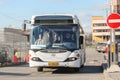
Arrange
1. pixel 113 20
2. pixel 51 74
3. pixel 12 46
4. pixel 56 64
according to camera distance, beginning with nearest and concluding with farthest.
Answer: pixel 113 20 → pixel 56 64 → pixel 51 74 → pixel 12 46

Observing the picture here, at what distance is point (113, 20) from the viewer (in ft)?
69.2

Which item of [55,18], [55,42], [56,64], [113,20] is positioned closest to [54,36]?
[55,42]

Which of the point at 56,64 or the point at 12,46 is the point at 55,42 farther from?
the point at 12,46

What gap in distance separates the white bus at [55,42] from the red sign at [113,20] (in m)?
2.70

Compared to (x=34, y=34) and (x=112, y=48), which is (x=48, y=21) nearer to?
(x=34, y=34)

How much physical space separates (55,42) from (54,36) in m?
0.33

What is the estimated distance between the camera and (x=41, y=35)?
918 inches

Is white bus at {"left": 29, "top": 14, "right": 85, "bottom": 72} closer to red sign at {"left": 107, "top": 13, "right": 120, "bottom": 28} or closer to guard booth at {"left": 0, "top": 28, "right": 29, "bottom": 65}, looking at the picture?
red sign at {"left": 107, "top": 13, "right": 120, "bottom": 28}

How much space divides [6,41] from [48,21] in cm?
1818

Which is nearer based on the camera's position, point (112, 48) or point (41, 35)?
point (112, 48)

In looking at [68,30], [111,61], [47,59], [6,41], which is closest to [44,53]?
[47,59]

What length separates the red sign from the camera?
68.8ft

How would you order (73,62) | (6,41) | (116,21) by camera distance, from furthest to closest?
1. (6,41)
2. (73,62)
3. (116,21)

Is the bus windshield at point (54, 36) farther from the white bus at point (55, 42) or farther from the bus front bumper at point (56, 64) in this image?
the bus front bumper at point (56, 64)
